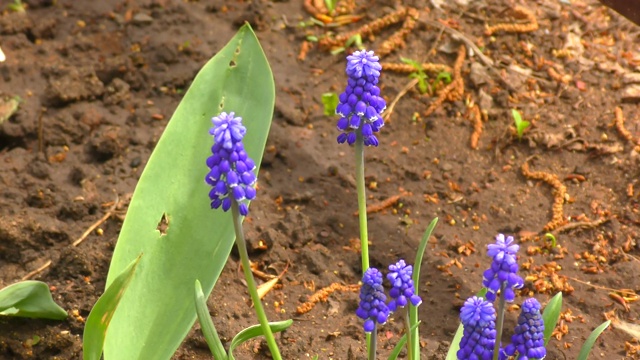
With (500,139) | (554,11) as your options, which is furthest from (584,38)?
(500,139)

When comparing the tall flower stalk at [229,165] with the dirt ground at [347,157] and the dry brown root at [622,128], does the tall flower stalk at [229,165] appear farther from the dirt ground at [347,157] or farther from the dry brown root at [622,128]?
the dry brown root at [622,128]

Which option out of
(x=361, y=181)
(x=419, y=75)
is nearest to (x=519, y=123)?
(x=419, y=75)

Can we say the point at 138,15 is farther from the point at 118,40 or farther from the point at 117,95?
the point at 117,95

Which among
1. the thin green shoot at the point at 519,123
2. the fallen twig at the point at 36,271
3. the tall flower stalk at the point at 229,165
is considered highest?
the tall flower stalk at the point at 229,165

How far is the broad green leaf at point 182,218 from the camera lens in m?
2.26

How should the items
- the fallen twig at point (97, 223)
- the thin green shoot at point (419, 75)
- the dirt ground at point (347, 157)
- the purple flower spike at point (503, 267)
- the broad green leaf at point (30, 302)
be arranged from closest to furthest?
the purple flower spike at point (503, 267) → the broad green leaf at point (30, 302) → the dirt ground at point (347, 157) → the fallen twig at point (97, 223) → the thin green shoot at point (419, 75)

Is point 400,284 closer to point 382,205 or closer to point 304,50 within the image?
point 382,205

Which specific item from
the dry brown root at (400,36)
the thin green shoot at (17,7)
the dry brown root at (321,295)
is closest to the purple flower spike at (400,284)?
the dry brown root at (321,295)

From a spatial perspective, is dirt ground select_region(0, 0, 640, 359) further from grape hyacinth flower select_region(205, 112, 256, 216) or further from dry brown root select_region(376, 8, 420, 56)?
grape hyacinth flower select_region(205, 112, 256, 216)

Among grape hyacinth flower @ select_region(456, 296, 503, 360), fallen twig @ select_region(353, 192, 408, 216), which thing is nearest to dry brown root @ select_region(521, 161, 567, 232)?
fallen twig @ select_region(353, 192, 408, 216)

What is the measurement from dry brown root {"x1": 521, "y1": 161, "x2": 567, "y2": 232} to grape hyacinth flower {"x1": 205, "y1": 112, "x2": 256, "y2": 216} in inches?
62.7

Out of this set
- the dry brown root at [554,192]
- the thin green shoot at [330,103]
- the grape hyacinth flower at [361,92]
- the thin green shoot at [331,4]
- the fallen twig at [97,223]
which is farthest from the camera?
the thin green shoot at [331,4]

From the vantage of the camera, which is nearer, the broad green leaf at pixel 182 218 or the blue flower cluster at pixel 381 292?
the blue flower cluster at pixel 381 292

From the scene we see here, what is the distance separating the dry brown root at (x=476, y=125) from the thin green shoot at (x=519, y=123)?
0.14 m
